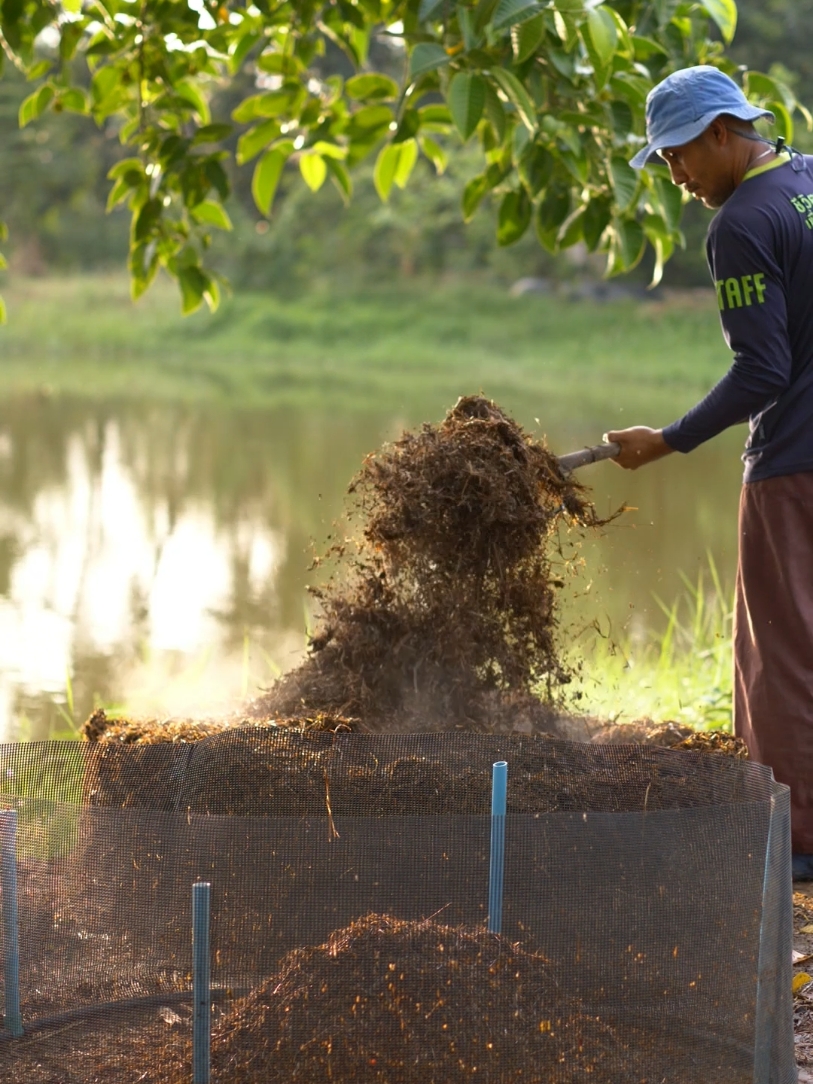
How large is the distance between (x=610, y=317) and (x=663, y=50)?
18.4m

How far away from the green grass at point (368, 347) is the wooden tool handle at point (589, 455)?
38.5 ft

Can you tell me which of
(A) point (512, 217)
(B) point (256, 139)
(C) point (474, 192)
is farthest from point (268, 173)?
(A) point (512, 217)

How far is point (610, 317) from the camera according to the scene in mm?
21156

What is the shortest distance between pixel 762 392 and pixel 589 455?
19.2 inches

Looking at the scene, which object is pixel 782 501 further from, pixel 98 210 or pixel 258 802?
pixel 98 210

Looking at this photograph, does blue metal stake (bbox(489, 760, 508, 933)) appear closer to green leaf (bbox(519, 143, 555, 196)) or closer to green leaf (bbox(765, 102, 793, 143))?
green leaf (bbox(519, 143, 555, 196))

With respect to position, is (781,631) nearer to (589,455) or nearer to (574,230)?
(589,455)

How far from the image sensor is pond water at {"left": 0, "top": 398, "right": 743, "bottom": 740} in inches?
236

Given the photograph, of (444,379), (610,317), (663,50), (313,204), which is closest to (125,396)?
(444,379)

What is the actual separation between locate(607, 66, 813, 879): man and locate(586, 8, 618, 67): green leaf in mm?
223

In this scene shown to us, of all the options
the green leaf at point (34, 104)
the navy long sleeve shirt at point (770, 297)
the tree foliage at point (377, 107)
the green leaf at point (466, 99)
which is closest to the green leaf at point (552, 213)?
the tree foliage at point (377, 107)

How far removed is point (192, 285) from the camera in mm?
3619

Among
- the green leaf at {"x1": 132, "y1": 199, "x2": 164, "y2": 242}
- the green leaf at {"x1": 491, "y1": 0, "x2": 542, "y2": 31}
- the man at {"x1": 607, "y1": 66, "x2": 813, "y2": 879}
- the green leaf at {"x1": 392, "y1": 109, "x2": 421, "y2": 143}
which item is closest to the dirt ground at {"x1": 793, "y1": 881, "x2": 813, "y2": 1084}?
the man at {"x1": 607, "y1": 66, "x2": 813, "y2": 879}

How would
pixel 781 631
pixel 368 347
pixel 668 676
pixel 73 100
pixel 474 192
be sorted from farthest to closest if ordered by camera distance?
pixel 368 347 < pixel 668 676 < pixel 73 100 < pixel 474 192 < pixel 781 631
